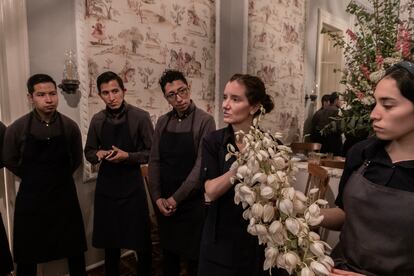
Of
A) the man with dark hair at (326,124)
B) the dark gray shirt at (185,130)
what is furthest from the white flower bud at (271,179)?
the man with dark hair at (326,124)

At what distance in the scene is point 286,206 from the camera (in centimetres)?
80

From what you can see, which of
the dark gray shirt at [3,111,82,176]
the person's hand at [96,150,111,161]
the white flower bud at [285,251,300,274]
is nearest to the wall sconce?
the dark gray shirt at [3,111,82,176]

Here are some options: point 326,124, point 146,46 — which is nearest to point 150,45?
point 146,46

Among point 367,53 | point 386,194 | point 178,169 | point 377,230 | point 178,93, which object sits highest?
point 367,53

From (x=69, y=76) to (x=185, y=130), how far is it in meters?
1.02

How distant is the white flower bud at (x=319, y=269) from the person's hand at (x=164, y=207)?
170 cm

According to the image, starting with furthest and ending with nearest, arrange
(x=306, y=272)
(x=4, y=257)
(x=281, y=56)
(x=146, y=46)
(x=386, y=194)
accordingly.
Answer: (x=281, y=56) < (x=146, y=46) < (x=4, y=257) < (x=386, y=194) < (x=306, y=272)

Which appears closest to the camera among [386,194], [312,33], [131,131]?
[386,194]

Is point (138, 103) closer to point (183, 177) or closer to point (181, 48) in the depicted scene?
point (181, 48)

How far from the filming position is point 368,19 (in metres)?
2.10

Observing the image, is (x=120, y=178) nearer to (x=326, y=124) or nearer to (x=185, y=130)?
(x=185, y=130)

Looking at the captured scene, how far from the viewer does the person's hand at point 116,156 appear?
251 cm

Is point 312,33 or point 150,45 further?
point 312,33

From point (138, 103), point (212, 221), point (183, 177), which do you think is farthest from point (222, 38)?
point (212, 221)
